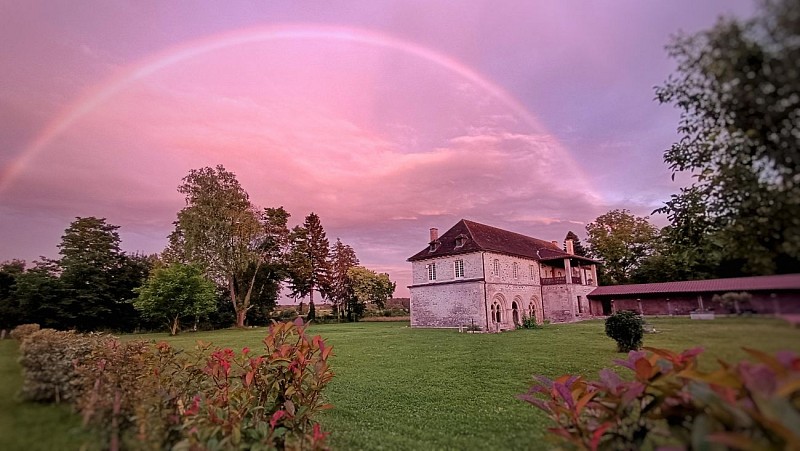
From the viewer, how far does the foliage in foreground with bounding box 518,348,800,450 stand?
1.21 m

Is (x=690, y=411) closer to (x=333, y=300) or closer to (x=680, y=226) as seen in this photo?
(x=680, y=226)

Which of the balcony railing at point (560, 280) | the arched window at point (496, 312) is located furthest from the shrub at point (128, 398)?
the balcony railing at point (560, 280)

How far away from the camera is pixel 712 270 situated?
7.39ft

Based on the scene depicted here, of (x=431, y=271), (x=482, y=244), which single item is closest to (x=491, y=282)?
(x=482, y=244)

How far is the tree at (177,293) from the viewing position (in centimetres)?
2703

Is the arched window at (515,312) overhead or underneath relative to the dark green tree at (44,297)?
underneath

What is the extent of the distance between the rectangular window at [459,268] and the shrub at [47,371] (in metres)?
30.9

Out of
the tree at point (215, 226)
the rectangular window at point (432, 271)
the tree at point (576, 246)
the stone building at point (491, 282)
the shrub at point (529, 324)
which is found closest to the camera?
the shrub at point (529, 324)

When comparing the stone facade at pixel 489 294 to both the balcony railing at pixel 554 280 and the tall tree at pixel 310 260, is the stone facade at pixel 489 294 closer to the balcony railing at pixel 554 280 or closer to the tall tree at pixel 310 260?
the balcony railing at pixel 554 280

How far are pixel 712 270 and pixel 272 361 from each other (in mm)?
3563

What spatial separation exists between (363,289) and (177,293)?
3225 centimetres

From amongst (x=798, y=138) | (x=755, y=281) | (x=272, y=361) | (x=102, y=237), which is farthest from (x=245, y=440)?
(x=102, y=237)

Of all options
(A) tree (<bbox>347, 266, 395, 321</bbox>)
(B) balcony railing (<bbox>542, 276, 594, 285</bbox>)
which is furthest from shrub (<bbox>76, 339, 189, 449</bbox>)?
(A) tree (<bbox>347, 266, 395, 321</bbox>)

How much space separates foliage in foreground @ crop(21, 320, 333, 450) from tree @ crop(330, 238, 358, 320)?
56319 mm
